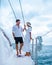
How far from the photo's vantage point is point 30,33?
976 centimetres

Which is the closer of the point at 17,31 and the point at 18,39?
the point at 17,31

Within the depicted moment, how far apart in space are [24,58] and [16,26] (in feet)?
3.37

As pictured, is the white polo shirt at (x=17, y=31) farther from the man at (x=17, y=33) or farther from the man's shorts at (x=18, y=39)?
the man's shorts at (x=18, y=39)

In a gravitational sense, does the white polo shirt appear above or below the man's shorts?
above

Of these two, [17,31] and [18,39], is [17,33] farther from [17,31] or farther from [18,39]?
[18,39]

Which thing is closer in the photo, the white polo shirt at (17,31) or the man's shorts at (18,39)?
the white polo shirt at (17,31)

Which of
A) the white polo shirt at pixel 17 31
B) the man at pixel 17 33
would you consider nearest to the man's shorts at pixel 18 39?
the man at pixel 17 33

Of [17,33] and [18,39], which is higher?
[17,33]

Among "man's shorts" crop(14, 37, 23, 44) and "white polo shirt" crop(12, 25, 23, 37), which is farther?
"man's shorts" crop(14, 37, 23, 44)

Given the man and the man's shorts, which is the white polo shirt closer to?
the man

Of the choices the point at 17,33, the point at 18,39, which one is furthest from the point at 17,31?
the point at 18,39

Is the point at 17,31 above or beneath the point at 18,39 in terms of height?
above

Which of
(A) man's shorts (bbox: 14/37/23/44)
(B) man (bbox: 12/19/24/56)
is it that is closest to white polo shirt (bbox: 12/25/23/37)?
(B) man (bbox: 12/19/24/56)

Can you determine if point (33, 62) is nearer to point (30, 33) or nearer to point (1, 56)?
point (30, 33)
